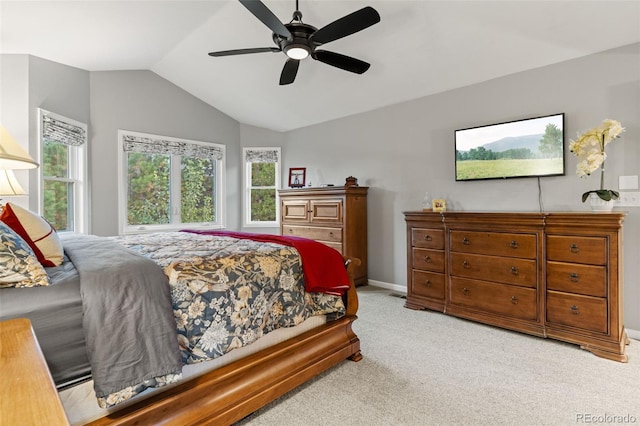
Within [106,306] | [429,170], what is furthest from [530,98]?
[106,306]

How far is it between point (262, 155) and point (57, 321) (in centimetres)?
465

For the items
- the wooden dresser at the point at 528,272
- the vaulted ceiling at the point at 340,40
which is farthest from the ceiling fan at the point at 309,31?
the wooden dresser at the point at 528,272

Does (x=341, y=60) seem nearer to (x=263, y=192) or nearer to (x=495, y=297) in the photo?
(x=495, y=297)

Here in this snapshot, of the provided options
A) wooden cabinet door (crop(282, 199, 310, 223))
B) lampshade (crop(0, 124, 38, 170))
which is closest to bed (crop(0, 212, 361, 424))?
lampshade (crop(0, 124, 38, 170))

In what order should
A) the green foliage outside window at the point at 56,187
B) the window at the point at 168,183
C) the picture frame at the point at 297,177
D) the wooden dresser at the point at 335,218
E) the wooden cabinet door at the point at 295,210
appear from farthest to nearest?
the picture frame at the point at 297,177 → the wooden cabinet door at the point at 295,210 → the window at the point at 168,183 → the wooden dresser at the point at 335,218 → the green foliage outside window at the point at 56,187

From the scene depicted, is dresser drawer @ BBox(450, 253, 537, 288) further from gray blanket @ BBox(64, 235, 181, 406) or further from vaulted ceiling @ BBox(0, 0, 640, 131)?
gray blanket @ BBox(64, 235, 181, 406)

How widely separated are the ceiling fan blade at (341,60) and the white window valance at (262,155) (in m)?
3.06

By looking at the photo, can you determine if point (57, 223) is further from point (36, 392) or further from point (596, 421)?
point (596, 421)

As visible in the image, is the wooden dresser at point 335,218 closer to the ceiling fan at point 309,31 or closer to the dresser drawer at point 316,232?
the dresser drawer at point 316,232

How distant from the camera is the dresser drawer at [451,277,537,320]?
9.02 feet

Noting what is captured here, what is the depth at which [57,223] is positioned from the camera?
12.0 ft

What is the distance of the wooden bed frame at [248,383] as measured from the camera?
1.41 meters

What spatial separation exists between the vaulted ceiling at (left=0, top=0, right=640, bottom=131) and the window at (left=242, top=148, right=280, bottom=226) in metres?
1.34

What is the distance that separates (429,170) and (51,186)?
431 centimetres
